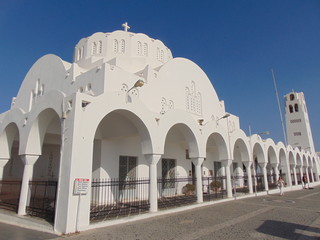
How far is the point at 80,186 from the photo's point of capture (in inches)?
249

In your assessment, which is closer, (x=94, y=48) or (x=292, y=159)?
(x=94, y=48)

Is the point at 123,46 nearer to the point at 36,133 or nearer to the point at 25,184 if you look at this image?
the point at 36,133

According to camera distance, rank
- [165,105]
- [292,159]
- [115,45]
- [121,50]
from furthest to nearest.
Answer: [292,159] < [115,45] < [121,50] < [165,105]

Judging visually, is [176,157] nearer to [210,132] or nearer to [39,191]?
[210,132]

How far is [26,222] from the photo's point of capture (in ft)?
23.4

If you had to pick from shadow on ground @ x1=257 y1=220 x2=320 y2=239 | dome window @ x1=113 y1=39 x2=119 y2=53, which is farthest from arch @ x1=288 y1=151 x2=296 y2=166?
dome window @ x1=113 y1=39 x2=119 y2=53

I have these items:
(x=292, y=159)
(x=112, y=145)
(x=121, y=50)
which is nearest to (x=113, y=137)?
(x=112, y=145)

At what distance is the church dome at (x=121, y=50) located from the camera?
15195mm

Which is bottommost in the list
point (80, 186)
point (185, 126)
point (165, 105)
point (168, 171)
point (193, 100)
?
point (80, 186)

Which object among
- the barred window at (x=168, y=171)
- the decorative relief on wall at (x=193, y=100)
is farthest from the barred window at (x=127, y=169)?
the decorative relief on wall at (x=193, y=100)

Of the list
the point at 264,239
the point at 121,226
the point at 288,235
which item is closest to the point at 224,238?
the point at 264,239

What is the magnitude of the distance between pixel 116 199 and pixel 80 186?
5.34m

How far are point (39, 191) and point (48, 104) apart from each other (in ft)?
23.0

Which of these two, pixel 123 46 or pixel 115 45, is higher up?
pixel 115 45
